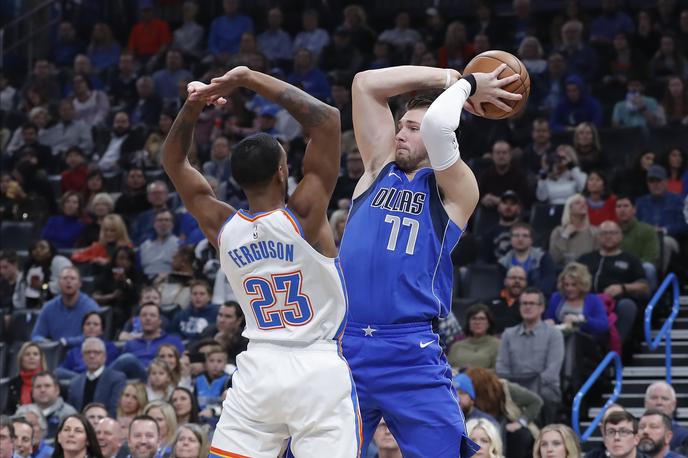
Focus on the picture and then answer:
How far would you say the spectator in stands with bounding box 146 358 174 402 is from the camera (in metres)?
11.9

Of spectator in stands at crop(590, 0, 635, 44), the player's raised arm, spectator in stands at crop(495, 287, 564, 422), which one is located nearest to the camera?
the player's raised arm

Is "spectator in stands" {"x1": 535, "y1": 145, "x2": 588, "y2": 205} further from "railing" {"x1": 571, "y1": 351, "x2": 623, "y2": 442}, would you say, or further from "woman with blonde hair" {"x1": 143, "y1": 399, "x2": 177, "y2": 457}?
"woman with blonde hair" {"x1": 143, "y1": 399, "x2": 177, "y2": 457}

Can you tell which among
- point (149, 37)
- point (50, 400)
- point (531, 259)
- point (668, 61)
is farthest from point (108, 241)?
point (668, 61)

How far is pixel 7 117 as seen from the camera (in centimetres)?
1941

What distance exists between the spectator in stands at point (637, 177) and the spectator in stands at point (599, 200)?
1.34ft

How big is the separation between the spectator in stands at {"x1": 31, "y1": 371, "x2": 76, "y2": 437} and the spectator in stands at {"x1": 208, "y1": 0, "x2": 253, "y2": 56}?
8.77 meters

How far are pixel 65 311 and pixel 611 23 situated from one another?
26.4 feet

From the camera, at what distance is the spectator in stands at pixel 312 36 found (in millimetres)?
19188

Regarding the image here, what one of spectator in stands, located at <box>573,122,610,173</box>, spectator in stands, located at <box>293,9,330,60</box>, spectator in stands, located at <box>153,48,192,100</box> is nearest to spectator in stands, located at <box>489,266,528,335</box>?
spectator in stands, located at <box>573,122,610,173</box>

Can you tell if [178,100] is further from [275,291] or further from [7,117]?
[275,291]

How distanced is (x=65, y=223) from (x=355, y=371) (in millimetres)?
11020

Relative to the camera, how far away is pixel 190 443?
32.3 ft

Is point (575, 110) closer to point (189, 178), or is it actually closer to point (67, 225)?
point (67, 225)

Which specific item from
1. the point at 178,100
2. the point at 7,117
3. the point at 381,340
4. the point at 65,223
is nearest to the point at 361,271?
the point at 381,340
